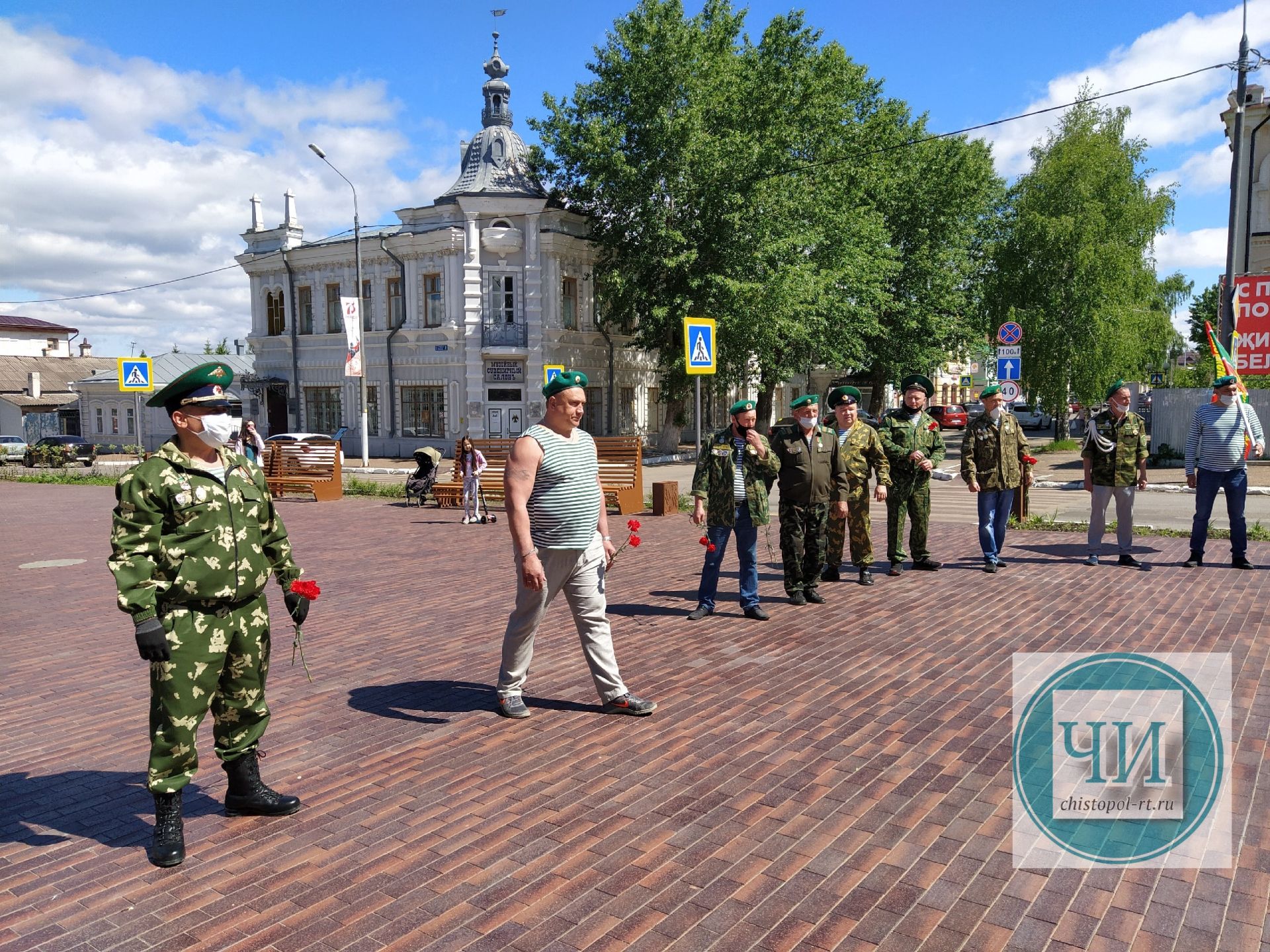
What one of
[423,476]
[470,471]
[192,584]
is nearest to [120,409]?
[423,476]

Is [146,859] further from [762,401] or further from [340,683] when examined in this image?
[762,401]

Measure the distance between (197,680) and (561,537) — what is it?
200cm

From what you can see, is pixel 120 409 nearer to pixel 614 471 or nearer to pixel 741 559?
pixel 614 471

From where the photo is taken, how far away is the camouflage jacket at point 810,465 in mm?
7750

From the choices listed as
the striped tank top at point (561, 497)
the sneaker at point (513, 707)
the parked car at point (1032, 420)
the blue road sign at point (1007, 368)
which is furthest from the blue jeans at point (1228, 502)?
the parked car at point (1032, 420)

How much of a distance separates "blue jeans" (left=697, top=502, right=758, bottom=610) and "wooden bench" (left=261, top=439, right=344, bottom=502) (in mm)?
13022

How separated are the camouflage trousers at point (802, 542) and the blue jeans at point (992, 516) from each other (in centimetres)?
239

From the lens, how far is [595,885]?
3.36m

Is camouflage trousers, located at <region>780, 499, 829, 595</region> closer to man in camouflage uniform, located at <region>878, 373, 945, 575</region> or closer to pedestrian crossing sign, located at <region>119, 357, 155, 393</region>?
man in camouflage uniform, located at <region>878, 373, 945, 575</region>

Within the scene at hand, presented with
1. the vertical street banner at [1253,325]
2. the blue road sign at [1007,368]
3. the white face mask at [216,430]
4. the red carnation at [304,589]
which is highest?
the vertical street banner at [1253,325]

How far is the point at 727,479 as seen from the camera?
7418mm

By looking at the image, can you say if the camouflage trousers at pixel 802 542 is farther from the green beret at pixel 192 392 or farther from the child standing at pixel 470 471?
the child standing at pixel 470 471

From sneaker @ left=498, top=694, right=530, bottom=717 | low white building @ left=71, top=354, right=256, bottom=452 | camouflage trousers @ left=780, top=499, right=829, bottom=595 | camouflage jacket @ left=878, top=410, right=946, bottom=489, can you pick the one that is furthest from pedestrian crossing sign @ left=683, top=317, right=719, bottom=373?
low white building @ left=71, top=354, right=256, bottom=452

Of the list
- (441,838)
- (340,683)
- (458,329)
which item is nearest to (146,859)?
(441,838)
